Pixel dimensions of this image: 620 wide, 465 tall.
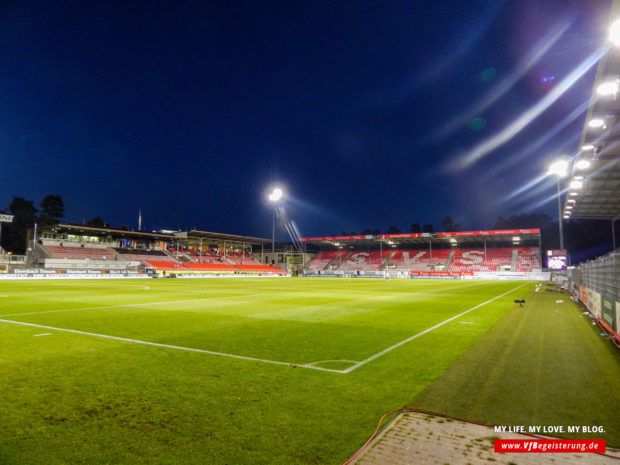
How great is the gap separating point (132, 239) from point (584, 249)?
95.3m

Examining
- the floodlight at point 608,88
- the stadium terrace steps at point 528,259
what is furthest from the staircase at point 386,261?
the floodlight at point 608,88

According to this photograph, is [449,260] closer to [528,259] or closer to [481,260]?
[481,260]

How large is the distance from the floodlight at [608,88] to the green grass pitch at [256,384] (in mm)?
6248

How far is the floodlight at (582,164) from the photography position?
14.6 metres

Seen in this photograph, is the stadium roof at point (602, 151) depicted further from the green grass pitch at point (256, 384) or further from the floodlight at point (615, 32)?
the green grass pitch at point (256, 384)

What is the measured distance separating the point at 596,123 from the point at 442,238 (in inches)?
2537

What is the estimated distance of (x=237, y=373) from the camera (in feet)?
19.4

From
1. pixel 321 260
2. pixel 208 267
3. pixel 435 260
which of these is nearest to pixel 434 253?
pixel 435 260

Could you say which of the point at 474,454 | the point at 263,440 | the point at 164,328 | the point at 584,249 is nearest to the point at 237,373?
the point at 263,440

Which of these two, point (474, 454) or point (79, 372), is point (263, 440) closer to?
point (474, 454)

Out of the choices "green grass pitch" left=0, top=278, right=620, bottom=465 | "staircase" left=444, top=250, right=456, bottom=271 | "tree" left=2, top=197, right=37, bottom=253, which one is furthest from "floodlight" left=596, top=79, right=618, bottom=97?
"tree" left=2, top=197, right=37, bottom=253

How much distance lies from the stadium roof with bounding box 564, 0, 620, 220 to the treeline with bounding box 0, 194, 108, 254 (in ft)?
269

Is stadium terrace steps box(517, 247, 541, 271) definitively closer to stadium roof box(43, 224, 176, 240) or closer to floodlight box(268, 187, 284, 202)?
floodlight box(268, 187, 284, 202)

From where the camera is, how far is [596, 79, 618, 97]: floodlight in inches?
353
